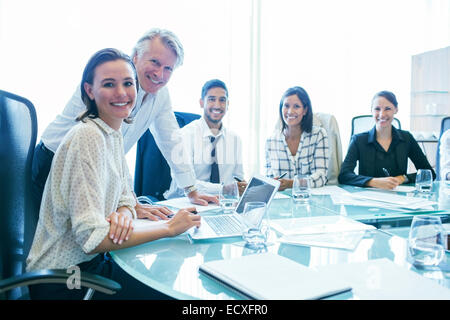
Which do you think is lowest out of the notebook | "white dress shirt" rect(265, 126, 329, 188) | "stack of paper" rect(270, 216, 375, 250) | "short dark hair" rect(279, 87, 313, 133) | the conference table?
the conference table

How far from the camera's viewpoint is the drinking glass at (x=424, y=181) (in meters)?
1.87

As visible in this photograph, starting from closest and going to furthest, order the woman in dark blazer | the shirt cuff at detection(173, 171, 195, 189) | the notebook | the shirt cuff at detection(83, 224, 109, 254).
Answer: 1. the notebook
2. the shirt cuff at detection(83, 224, 109, 254)
3. the shirt cuff at detection(173, 171, 195, 189)
4. the woman in dark blazer

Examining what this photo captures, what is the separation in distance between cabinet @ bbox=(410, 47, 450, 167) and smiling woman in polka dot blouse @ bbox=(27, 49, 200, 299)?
3.32 m

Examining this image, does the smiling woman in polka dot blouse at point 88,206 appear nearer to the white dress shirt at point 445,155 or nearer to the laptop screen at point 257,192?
the laptop screen at point 257,192

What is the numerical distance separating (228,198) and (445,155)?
1712mm

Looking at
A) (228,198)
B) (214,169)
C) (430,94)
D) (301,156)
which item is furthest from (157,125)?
(430,94)

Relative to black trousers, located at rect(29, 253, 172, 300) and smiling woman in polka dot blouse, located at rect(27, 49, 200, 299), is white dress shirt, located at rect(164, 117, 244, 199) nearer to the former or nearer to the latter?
black trousers, located at rect(29, 253, 172, 300)

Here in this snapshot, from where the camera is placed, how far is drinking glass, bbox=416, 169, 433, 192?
1.87m

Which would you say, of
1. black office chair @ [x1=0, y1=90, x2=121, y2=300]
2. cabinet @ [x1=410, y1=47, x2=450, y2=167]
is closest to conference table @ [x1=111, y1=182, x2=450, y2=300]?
black office chair @ [x1=0, y1=90, x2=121, y2=300]

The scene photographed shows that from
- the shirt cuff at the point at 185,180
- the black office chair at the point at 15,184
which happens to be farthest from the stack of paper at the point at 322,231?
the black office chair at the point at 15,184

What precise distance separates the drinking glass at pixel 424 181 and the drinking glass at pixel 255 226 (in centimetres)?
116

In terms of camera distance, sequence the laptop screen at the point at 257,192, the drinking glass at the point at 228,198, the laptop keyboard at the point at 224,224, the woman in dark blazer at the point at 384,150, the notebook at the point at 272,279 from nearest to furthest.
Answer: the notebook at the point at 272,279 → the laptop keyboard at the point at 224,224 → the laptop screen at the point at 257,192 → the drinking glass at the point at 228,198 → the woman in dark blazer at the point at 384,150

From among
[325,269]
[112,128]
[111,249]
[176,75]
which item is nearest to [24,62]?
[176,75]

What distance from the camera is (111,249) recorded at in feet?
3.40
